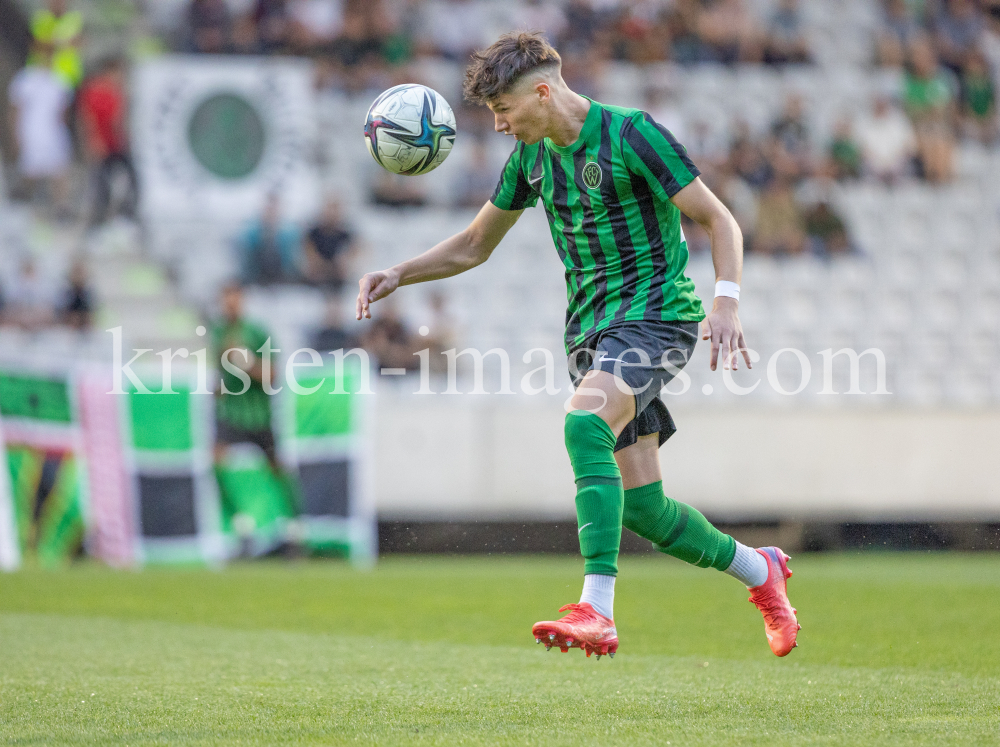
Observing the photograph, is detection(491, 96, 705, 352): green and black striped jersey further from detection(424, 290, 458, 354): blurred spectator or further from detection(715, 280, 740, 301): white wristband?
detection(424, 290, 458, 354): blurred spectator

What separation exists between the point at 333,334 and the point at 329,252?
1.05m

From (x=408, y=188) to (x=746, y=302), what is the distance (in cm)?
373

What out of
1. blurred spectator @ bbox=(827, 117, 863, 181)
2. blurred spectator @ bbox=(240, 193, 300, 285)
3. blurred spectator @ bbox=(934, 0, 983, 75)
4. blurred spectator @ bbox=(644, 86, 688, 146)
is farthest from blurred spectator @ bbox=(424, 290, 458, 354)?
blurred spectator @ bbox=(934, 0, 983, 75)

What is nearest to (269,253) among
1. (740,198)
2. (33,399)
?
(33,399)

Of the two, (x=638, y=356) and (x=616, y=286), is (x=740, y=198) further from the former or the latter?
(x=638, y=356)

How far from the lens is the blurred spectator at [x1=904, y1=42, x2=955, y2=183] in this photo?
1467cm

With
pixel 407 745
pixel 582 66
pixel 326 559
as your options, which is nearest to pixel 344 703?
pixel 407 745

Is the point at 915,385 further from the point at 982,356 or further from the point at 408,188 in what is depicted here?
the point at 408,188

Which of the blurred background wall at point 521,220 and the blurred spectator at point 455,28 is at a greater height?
the blurred spectator at point 455,28

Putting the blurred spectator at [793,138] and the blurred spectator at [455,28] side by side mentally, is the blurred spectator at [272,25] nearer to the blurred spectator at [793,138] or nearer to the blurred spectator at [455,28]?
the blurred spectator at [455,28]

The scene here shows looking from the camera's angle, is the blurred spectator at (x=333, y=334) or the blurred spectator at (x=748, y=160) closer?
the blurred spectator at (x=333, y=334)

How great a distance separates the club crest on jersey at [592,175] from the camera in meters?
4.12

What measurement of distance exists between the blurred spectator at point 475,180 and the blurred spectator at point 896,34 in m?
5.22

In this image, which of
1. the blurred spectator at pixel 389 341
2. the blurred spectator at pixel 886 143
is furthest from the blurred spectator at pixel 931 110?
the blurred spectator at pixel 389 341
